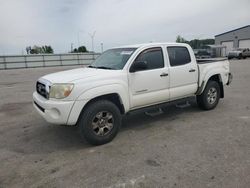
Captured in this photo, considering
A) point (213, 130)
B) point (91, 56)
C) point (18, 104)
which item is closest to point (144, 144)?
point (213, 130)

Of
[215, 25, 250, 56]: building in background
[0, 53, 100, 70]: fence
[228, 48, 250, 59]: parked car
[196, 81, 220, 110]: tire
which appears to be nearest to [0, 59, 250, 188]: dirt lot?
[196, 81, 220, 110]: tire

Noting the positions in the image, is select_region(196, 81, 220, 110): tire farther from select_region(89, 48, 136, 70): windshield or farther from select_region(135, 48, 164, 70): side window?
select_region(89, 48, 136, 70): windshield

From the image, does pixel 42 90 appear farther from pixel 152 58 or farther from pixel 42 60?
pixel 42 60

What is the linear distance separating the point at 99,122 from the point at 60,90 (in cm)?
89

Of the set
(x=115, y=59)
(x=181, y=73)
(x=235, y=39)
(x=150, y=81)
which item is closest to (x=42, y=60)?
(x=115, y=59)

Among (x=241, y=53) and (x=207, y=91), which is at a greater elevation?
(x=241, y=53)

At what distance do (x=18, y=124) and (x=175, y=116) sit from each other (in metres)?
3.92

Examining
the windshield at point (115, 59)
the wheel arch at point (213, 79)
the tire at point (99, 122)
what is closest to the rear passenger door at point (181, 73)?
the wheel arch at point (213, 79)

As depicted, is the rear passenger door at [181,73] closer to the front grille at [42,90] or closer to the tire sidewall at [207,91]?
the tire sidewall at [207,91]

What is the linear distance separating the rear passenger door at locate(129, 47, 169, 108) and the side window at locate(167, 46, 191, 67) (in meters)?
0.28

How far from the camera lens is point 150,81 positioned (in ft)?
13.9

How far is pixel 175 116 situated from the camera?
5.21 m

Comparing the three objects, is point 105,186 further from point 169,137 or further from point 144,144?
point 169,137

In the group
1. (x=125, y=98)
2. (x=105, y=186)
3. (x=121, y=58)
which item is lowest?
(x=105, y=186)
